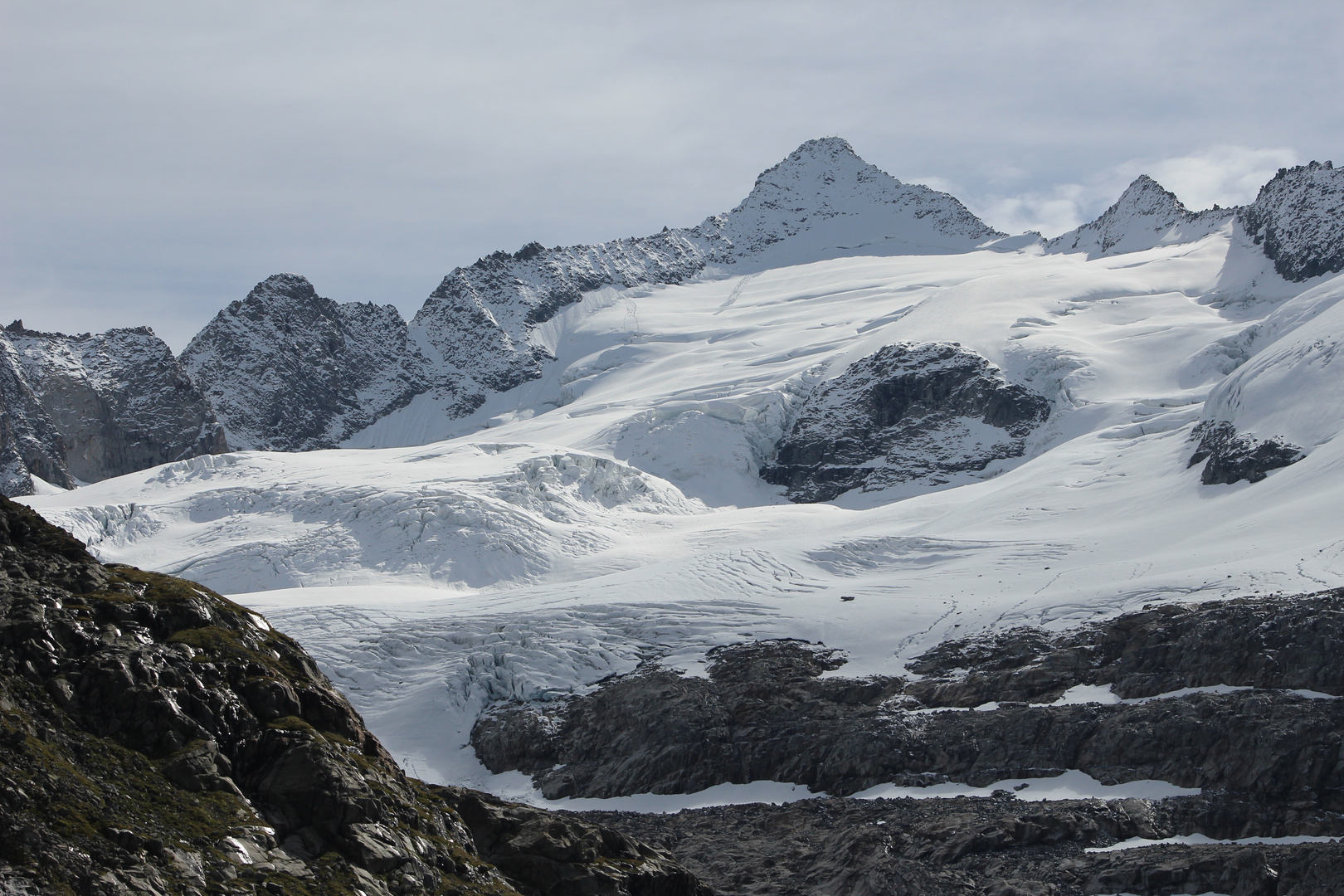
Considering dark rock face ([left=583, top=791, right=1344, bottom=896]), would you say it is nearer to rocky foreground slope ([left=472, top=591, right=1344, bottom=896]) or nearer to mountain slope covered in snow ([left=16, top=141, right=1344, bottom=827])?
rocky foreground slope ([left=472, top=591, right=1344, bottom=896])

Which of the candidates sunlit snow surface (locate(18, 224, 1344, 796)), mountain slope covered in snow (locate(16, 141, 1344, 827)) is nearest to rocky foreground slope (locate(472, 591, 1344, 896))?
mountain slope covered in snow (locate(16, 141, 1344, 827))

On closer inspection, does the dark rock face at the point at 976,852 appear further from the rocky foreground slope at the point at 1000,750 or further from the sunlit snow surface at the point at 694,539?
the sunlit snow surface at the point at 694,539

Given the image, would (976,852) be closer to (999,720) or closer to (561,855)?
(999,720)

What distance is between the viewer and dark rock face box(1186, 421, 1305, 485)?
4803 inches

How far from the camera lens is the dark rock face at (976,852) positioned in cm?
A: 6075

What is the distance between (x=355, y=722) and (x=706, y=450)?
159003mm

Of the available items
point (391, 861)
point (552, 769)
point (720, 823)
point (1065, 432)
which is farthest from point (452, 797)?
point (1065, 432)

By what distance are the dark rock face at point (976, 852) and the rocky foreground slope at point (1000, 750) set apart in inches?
5.7

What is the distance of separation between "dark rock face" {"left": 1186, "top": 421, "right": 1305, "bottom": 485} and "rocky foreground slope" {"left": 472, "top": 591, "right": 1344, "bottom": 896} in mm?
39750

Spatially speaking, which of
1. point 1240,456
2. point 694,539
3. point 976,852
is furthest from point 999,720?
point 694,539

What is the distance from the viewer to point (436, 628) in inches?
4289

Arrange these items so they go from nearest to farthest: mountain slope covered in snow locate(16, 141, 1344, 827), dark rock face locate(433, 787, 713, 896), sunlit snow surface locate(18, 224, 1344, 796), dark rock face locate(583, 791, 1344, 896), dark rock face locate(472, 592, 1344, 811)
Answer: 1. dark rock face locate(433, 787, 713, 896)
2. dark rock face locate(583, 791, 1344, 896)
3. dark rock face locate(472, 592, 1344, 811)
4. sunlit snow surface locate(18, 224, 1344, 796)
5. mountain slope covered in snow locate(16, 141, 1344, 827)

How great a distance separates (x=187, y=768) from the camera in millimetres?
34500

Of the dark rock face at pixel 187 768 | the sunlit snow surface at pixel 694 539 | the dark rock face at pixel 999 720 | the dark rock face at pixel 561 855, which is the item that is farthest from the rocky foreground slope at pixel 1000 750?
the dark rock face at pixel 187 768
